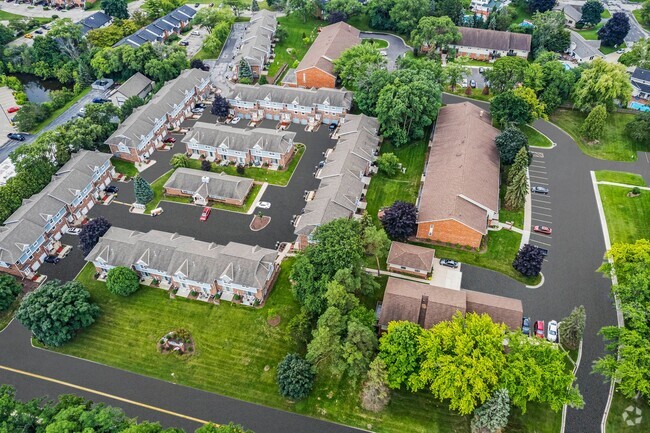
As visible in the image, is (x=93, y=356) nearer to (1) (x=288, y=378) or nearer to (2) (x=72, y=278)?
(2) (x=72, y=278)

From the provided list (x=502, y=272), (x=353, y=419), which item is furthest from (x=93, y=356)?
(x=502, y=272)

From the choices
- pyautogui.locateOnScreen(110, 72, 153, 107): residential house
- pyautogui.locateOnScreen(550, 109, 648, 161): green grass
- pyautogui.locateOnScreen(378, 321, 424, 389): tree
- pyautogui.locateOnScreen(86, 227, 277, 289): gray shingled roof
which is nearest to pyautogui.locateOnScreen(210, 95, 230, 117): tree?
pyautogui.locateOnScreen(110, 72, 153, 107): residential house

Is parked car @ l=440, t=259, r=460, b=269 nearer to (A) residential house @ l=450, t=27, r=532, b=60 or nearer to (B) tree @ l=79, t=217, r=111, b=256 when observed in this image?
(B) tree @ l=79, t=217, r=111, b=256

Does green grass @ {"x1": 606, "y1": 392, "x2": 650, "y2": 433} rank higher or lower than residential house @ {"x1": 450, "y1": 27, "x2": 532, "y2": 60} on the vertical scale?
lower

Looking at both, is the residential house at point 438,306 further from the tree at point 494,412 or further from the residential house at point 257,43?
the residential house at point 257,43

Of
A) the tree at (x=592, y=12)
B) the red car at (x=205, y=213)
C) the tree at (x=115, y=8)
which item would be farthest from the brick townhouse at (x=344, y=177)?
the tree at (x=115, y=8)

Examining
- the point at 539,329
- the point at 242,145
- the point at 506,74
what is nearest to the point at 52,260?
the point at 242,145

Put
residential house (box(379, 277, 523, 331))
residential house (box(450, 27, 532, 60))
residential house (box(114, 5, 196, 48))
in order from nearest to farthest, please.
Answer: residential house (box(379, 277, 523, 331)) < residential house (box(450, 27, 532, 60)) < residential house (box(114, 5, 196, 48))
